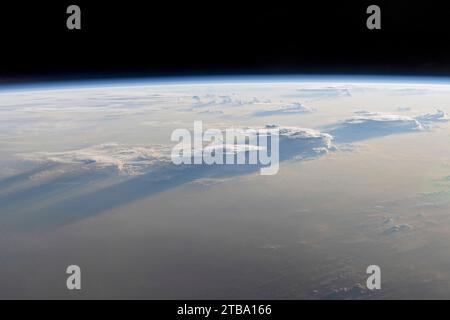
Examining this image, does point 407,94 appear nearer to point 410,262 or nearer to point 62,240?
point 410,262

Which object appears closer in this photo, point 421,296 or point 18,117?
point 421,296

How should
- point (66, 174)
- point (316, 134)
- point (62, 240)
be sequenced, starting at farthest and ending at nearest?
1. point (316, 134)
2. point (66, 174)
3. point (62, 240)

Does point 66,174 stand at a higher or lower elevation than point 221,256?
higher

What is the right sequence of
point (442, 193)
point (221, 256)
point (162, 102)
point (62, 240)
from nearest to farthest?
point (221, 256)
point (62, 240)
point (442, 193)
point (162, 102)

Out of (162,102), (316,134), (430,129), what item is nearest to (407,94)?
(430,129)

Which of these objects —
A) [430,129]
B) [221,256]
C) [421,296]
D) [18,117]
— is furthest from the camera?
[18,117]
